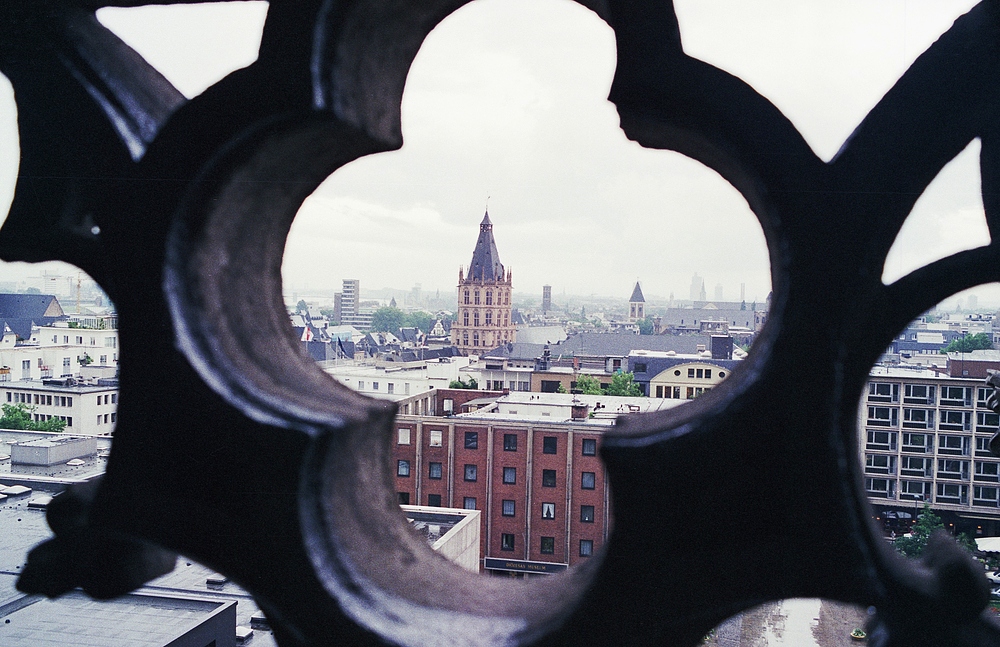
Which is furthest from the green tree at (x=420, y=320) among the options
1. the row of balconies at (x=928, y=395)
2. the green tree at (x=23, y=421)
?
the row of balconies at (x=928, y=395)

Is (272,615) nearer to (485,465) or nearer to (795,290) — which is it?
(795,290)

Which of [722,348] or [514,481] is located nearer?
[514,481]

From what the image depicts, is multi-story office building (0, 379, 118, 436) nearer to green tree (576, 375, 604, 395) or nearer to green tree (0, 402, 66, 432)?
green tree (0, 402, 66, 432)

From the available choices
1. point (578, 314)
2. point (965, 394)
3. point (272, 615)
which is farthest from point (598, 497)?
point (578, 314)

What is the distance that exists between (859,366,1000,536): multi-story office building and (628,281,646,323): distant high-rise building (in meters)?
42.2

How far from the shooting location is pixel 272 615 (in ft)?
3.96

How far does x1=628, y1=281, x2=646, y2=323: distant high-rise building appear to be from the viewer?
181ft

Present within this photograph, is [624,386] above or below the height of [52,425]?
below

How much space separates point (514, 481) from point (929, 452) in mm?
8346

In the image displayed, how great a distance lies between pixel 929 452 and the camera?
39.0ft

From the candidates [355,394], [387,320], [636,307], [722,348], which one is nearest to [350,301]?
[387,320]

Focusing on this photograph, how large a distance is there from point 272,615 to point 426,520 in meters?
10.1

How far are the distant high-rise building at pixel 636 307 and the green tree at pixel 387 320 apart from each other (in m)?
16.8

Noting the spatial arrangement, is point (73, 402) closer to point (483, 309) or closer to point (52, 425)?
point (52, 425)
